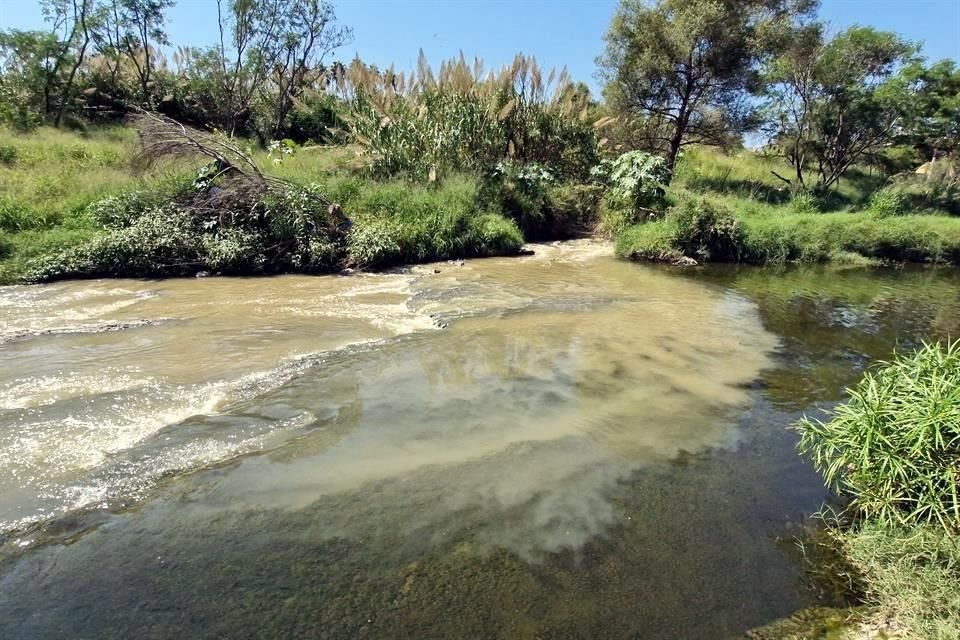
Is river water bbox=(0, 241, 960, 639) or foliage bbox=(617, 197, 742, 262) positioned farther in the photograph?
foliage bbox=(617, 197, 742, 262)

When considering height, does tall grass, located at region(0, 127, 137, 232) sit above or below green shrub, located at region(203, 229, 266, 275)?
above

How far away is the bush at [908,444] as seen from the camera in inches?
109

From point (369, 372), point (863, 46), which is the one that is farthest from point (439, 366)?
point (863, 46)

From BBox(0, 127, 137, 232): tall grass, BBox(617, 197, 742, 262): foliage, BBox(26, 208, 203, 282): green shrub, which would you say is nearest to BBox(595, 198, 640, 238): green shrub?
BBox(617, 197, 742, 262): foliage

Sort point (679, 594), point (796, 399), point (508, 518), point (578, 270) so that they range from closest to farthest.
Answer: point (679, 594)
point (508, 518)
point (796, 399)
point (578, 270)

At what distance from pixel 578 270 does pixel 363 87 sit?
8.24 m

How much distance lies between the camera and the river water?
2609 millimetres

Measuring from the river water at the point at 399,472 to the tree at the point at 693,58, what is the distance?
13617mm

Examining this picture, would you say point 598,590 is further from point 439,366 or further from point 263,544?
point 439,366

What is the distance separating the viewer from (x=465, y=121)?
1394 cm

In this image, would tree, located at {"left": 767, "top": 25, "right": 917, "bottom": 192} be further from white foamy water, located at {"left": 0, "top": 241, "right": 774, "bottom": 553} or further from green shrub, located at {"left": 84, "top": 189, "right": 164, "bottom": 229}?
green shrub, located at {"left": 84, "top": 189, "right": 164, "bottom": 229}

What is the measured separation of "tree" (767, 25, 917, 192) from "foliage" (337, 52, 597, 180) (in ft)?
27.2

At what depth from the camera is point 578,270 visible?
11.1 meters

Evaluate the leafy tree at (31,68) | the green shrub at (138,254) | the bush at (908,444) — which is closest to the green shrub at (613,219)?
the green shrub at (138,254)
